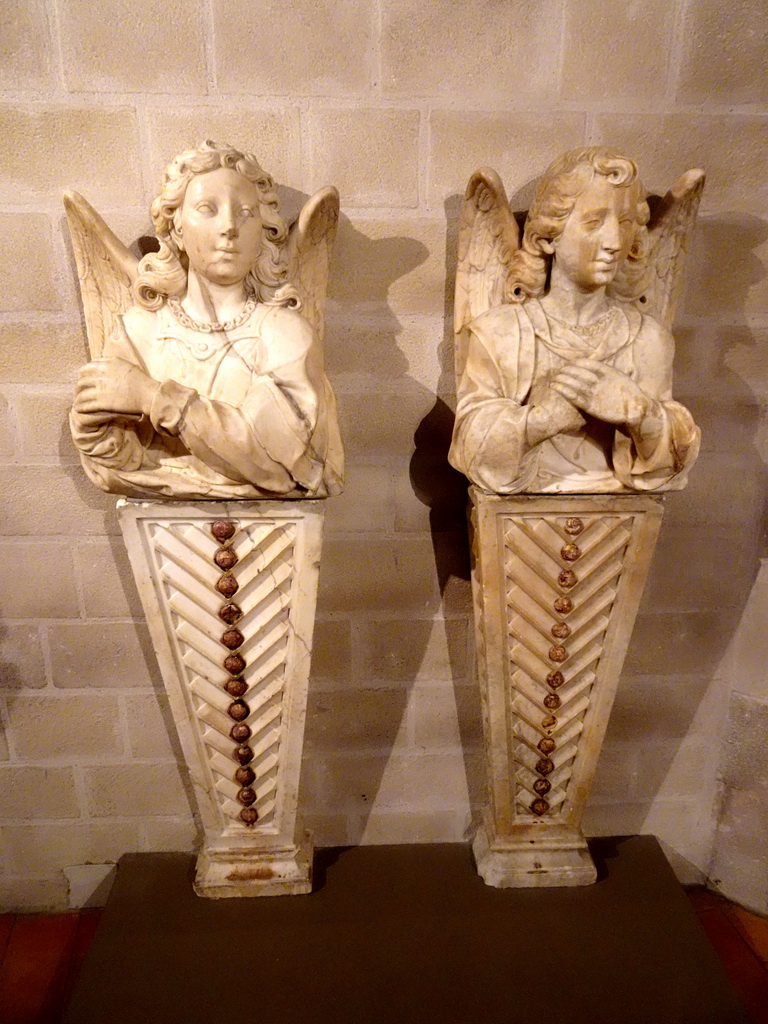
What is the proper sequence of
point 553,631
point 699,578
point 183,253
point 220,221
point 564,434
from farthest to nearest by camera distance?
1. point 699,578
2. point 553,631
3. point 564,434
4. point 183,253
5. point 220,221

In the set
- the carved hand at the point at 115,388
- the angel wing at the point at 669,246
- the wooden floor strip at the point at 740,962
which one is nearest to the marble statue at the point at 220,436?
the carved hand at the point at 115,388

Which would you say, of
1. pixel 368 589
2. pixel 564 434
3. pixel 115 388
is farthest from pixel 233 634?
pixel 564 434

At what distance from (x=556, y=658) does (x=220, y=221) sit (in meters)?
1.10

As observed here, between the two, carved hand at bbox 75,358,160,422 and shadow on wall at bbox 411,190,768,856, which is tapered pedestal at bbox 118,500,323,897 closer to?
carved hand at bbox 75,358,160,422

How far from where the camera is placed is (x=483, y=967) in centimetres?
151

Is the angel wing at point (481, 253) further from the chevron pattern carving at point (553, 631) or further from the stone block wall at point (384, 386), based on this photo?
the chevron pattern carving at point (553, 631)

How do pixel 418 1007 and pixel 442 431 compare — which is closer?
pixel 418 1007

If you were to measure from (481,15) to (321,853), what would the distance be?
1.94 meters

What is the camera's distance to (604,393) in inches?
49.8

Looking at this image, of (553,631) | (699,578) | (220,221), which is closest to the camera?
(220,221)

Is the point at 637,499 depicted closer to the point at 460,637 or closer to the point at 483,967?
the point at 460,637

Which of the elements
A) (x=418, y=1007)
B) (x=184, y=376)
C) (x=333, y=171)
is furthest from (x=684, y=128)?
(x=418, y=1007)

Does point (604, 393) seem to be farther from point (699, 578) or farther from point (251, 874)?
point (251, 874)

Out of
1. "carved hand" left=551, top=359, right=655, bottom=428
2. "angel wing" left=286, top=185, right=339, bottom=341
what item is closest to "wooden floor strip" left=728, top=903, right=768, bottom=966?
"carved hand" left=551, top=359, right=655, bottom=428
